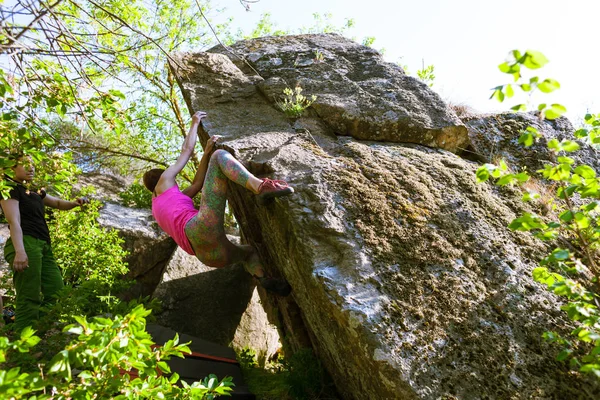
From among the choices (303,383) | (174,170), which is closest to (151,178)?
(174,170)

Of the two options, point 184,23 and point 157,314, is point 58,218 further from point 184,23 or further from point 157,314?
point 184,23

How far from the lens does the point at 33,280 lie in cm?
482

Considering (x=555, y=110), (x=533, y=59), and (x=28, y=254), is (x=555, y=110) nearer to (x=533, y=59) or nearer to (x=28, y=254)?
(x=533, y=59)

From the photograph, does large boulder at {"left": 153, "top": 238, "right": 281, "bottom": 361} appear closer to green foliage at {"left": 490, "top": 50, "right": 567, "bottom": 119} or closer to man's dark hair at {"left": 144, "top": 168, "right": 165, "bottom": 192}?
man's dark hair at {"left": 144, "top": 168, "right": 165, "bottom": 192}

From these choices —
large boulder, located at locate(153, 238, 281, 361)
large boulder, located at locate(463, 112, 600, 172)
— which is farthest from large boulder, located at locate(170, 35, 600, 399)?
large boulder, located at locate(153, 238, 281, 361)

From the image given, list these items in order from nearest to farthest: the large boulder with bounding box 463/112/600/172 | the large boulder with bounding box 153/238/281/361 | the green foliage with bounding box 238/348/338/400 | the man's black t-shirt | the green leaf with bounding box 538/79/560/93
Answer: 1. the green leaf with bounding box 538/79/560/93
2. the green foliage with bounding box 238/348/338/400
3. the man's black t-shirt
4. the large boulder with bounding box 463/112/600/172
5. the large boulder with bounding box 153/238/281/361

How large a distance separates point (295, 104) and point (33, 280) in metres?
3.61

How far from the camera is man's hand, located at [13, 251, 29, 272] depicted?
4.67 meters

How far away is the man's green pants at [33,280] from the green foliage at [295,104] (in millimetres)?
3242

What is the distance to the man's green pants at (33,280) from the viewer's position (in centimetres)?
466

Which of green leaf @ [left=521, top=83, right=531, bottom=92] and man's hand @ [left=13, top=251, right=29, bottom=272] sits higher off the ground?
green leaf @ [left=521, top=83, right=531, bottom=92]

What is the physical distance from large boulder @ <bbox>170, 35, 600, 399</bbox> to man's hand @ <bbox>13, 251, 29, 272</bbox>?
2313 mm

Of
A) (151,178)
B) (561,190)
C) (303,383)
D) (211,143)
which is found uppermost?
(211,143)

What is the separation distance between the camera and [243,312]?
23.9ft
